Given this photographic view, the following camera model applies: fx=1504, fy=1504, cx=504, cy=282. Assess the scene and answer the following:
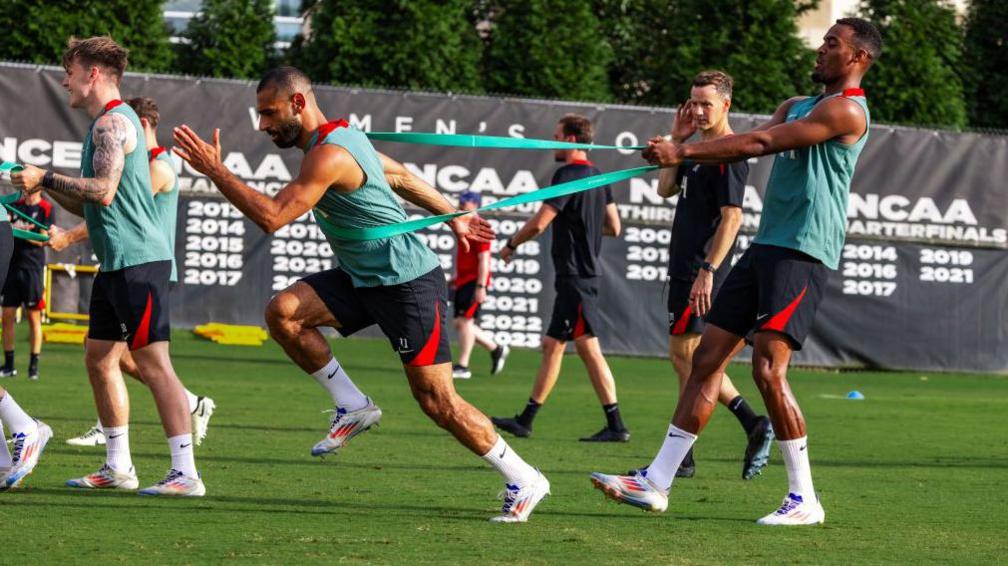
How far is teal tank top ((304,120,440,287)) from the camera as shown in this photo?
6.31 meters

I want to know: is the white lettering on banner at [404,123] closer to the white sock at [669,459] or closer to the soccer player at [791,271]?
the soccer player at [791,271]

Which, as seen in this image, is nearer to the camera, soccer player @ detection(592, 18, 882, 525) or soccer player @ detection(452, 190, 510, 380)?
soccer player @ detection(592, 18, 882, 525)

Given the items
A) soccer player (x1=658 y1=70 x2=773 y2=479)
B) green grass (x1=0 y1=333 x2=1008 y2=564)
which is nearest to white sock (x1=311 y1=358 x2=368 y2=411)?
green grass (x1=0 y1=333 x2=1008 y2=564)

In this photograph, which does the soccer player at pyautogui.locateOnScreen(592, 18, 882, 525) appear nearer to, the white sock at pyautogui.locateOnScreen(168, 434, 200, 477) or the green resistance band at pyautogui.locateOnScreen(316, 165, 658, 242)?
the green resistance band at pyautogui.locateOnScreen(316, 165, 658, 242)

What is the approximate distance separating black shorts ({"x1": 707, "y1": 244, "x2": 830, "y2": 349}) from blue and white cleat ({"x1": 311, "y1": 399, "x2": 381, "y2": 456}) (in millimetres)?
1631

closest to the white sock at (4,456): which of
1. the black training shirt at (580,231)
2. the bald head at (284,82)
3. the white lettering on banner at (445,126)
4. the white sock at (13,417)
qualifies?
the white sock at (13,417)

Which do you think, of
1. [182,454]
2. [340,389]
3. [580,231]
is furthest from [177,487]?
[580,231]

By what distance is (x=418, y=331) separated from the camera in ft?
21.1

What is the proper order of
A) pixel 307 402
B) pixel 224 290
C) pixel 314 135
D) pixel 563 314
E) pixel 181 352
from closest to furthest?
pixel 314 135 < pixel 563 314 < pixel 307 402 < pixel 181 352 < pixel 224 290

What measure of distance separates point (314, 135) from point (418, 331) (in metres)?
0.94

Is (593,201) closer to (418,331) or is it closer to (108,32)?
(418,331)

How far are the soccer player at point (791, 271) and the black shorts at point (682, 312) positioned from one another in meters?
1.91

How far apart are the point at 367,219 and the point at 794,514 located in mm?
2245

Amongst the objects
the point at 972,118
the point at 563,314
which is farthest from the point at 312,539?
the point at 972,118
